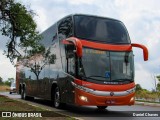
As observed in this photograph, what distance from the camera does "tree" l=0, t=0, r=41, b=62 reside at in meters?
27.7

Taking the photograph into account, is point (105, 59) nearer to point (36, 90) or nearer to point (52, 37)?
point (52, 37)

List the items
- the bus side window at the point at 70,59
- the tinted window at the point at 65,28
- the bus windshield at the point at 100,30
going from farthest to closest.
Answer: the tinted window at the point at 65,28 → the bus windshield at the point at 100,30 → the bus side window at the point at 70,59

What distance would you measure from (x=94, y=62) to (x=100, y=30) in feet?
5.25

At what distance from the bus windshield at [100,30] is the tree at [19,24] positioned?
907 cm

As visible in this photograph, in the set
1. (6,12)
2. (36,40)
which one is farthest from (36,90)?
(6,12)

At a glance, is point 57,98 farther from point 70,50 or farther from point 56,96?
point 70,50

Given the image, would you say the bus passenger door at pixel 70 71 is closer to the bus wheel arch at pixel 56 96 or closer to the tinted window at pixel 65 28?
the tinted window at pixel 65 28

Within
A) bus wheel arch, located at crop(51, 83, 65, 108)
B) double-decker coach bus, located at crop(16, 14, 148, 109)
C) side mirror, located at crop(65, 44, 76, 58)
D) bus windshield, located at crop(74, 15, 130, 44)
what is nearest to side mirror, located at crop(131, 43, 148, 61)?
double-decker coach bus, located at crop(16, 14, 148, 109)

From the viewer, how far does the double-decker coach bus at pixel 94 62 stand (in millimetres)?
16562

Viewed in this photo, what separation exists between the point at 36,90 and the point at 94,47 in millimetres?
9165

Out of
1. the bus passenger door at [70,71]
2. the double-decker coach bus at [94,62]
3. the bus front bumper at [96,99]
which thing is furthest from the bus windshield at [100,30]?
the bus front bumper at [96,99]

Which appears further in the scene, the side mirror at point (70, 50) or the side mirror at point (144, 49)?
the side mirror at point (144, 49)

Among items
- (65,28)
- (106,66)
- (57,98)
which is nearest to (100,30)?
(106,66)

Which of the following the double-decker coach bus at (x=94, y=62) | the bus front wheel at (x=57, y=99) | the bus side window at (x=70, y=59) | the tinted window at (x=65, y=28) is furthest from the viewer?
the bus front wheel at (x=57, y=99)
